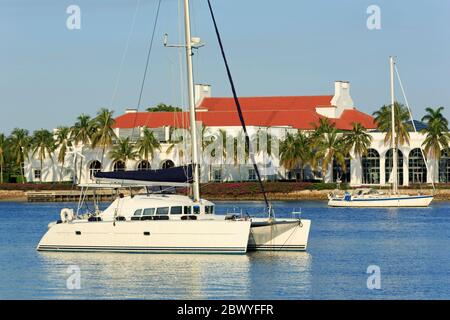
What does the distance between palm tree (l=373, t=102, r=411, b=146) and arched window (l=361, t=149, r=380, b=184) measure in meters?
2.89

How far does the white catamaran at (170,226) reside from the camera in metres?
41.7

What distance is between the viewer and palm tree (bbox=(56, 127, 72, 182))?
12225 centimetres

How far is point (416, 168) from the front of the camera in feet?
378

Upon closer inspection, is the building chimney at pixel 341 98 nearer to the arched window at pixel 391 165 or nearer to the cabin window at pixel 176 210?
the arched window at pixel 391 165

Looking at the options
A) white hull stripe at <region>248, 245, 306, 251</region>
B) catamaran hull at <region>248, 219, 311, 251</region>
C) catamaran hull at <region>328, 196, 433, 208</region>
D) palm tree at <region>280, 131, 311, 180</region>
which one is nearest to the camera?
catamaran hull at <region>248, 219, 311, 251</region>

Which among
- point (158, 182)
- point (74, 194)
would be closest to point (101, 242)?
point (158, 182)

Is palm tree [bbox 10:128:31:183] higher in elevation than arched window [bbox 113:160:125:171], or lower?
higher

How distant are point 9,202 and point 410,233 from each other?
63.7 m

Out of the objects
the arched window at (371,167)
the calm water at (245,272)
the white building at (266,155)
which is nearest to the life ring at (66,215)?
the calm water at (245,272)

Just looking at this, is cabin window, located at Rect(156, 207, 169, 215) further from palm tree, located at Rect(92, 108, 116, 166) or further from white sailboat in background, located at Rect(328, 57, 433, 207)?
palm tree, located at Rect(92, 108, 116, 166)

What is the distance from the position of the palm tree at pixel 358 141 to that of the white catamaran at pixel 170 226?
2754 inches

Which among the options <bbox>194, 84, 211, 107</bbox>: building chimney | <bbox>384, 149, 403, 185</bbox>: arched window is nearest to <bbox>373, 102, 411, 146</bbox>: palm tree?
<bbox>384, 149, 403, 185</bbox>: arched window
